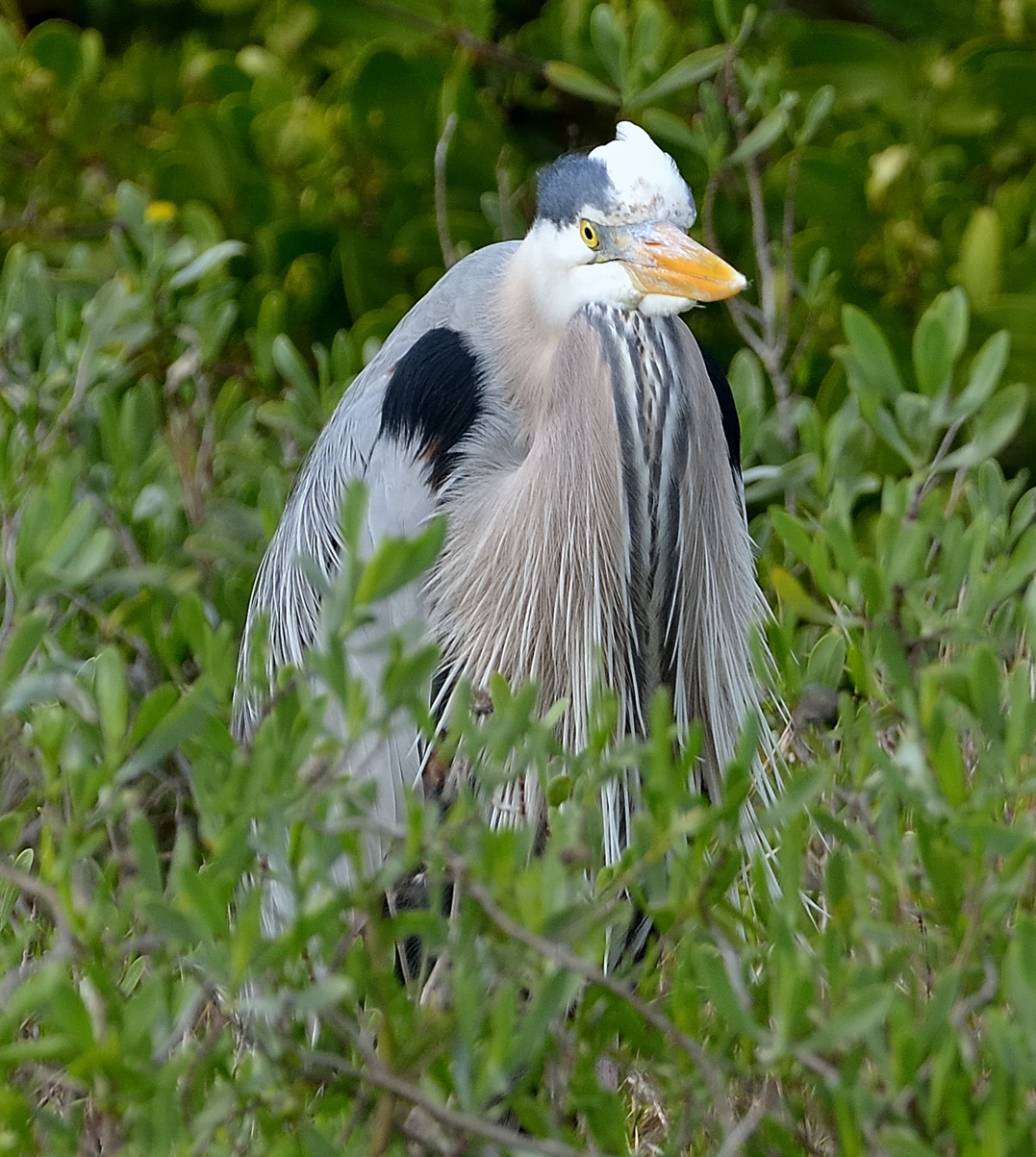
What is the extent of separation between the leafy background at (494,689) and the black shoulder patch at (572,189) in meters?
0.37

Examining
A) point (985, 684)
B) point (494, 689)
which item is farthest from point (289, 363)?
point (985, 684)

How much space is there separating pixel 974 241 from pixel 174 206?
1478mm

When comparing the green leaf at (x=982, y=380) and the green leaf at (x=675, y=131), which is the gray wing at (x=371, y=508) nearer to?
the green leaf at (x=675, y=131)

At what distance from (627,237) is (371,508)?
0.51m

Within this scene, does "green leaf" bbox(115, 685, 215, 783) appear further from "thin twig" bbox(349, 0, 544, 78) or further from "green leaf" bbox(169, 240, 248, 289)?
"thin twig" bbox(349, 0, 544, 78)

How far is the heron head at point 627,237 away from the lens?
1.71 m

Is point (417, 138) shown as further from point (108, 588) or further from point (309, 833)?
point (309, 833)

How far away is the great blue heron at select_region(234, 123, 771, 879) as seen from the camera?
1767 millimetres

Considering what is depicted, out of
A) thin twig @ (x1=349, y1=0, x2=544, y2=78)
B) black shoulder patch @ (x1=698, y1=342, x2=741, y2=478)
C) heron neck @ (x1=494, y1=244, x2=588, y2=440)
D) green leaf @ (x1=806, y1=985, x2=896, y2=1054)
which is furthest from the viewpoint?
thin twig @ (x1=349, y1=0, x2=544, y2=78)

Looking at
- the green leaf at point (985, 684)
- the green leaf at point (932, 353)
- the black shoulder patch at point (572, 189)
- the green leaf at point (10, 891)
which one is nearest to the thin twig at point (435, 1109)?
the green leaf at point (985, 684)

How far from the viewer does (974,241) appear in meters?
2.57

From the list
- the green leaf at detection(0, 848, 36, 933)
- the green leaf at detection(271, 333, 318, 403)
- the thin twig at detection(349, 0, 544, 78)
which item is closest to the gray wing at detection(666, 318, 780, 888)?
the green leaf at detection(271, 333, 318, 403)

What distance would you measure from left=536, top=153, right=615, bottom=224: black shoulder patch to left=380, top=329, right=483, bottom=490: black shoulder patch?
0.75ft

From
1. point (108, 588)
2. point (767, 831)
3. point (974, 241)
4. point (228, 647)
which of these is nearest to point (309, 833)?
point (228, 647)
